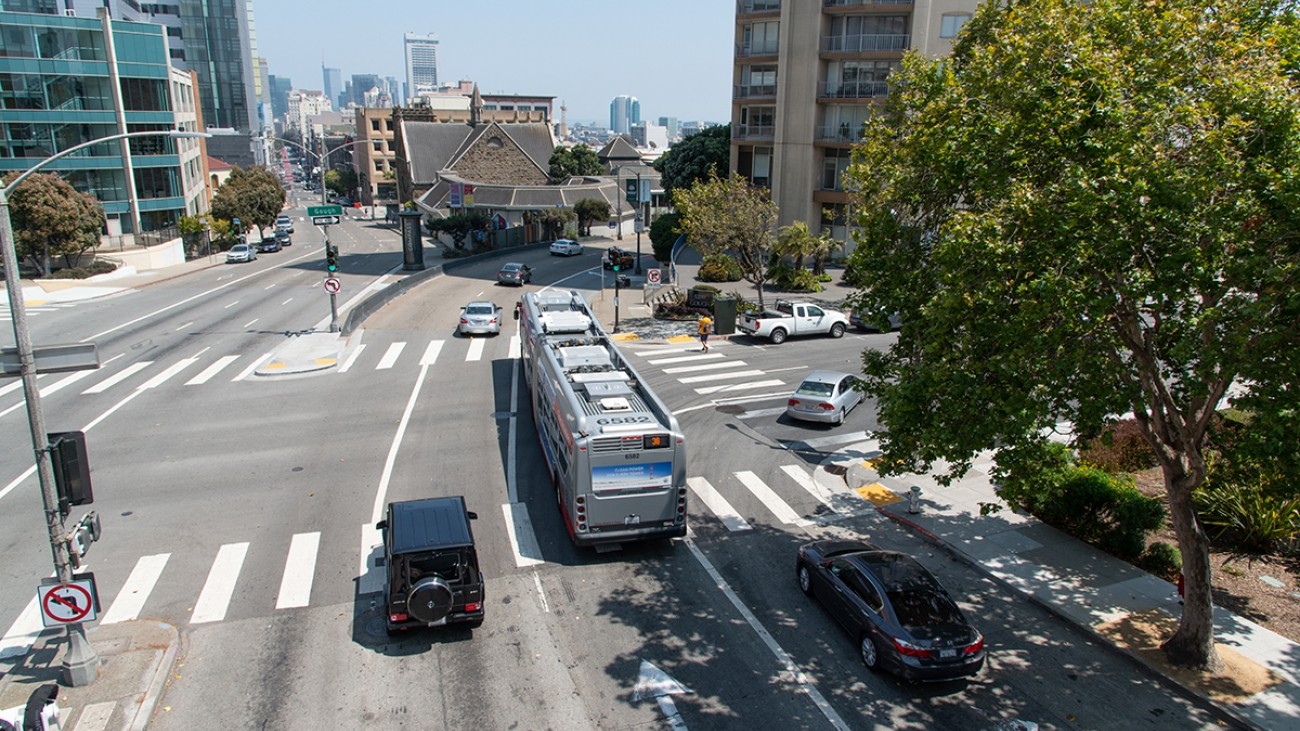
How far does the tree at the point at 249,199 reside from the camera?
72.9 m

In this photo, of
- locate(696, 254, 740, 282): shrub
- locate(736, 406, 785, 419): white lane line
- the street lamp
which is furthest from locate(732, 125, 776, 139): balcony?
the street lamp

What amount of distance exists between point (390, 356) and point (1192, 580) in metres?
28.6

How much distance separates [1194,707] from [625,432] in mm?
10081

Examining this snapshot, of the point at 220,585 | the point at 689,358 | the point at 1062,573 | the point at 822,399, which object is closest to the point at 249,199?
the point at 689,358

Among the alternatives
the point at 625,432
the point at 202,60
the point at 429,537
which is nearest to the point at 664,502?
the point at 625,432

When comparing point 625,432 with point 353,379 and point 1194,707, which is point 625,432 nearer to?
point 1194,707

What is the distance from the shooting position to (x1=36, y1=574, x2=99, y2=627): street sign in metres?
11.7

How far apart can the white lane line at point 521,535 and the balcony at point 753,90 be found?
149ft

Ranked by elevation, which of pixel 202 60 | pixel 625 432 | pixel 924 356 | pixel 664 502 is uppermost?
pixel 202 60

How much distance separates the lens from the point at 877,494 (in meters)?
20.7

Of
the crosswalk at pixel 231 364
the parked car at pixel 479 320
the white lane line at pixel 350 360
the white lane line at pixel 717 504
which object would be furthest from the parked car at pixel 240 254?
the white lane line at pixel 717 504

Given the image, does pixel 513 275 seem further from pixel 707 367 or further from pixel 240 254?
pixel 240 254

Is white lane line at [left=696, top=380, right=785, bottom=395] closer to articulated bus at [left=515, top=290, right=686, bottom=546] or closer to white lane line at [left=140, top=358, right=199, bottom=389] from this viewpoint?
articulated bus at [left=515, top=290, right=686, bottom=546]

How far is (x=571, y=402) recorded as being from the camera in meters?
17.0
